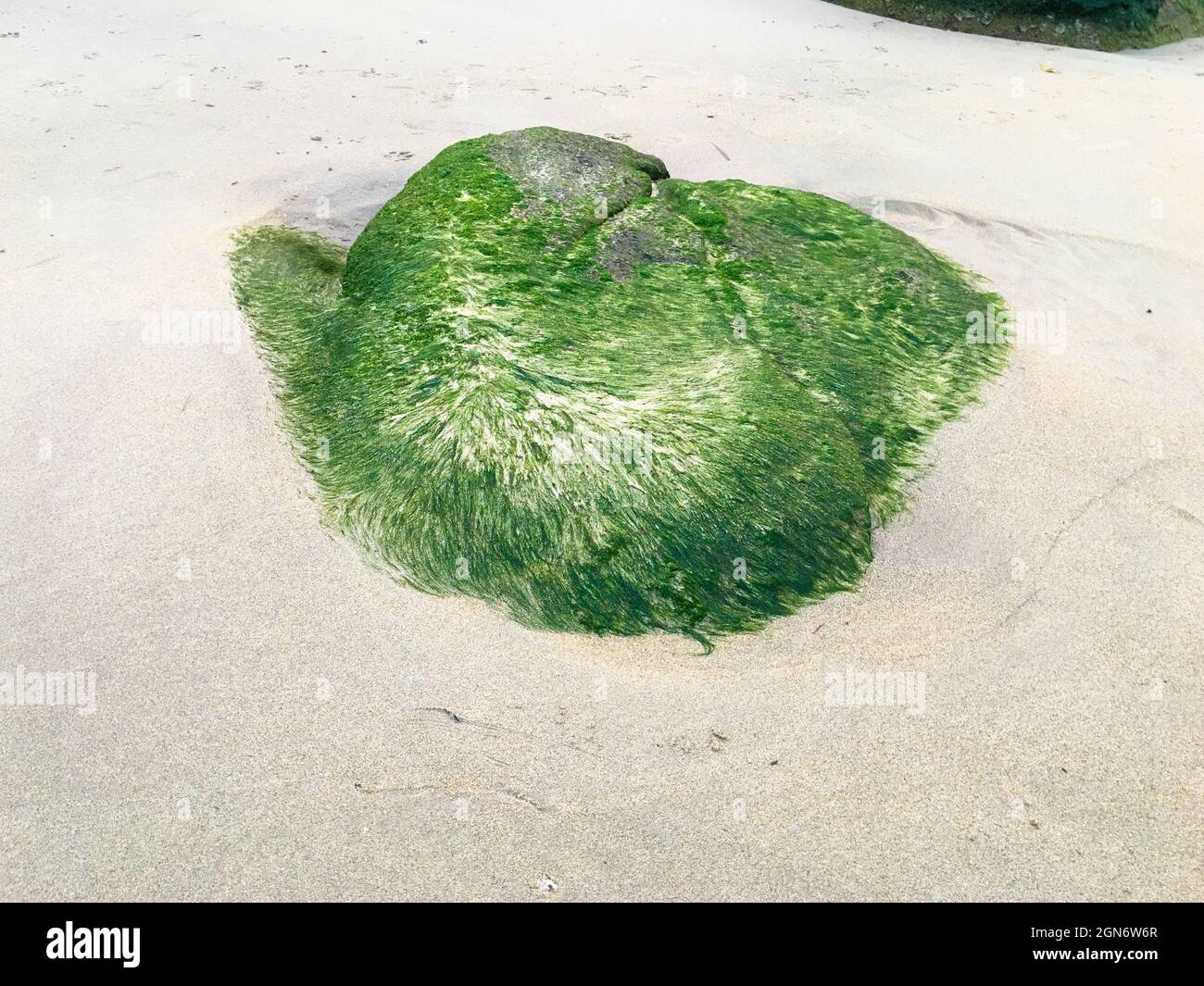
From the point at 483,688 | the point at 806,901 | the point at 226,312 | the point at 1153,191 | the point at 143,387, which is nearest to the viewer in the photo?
the point at 806,901

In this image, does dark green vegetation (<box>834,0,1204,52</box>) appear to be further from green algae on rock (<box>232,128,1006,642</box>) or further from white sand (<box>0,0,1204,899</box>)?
green algae on rock (<box>232,128,1006,642</box>)

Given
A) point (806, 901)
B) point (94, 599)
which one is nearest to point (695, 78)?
point (94, 599)

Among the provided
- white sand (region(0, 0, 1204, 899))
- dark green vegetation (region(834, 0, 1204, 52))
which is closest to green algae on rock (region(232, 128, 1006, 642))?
white sand (region(0, 0, 1204, 899))

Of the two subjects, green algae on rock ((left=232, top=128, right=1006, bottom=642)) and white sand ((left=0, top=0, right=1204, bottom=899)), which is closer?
white sand ((left=0, top=0, right=1204, bottom=899))

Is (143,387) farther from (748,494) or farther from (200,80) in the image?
(200,80)

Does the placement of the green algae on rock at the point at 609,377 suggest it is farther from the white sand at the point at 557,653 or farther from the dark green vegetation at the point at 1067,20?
the dark green vegetation at the point at 1067,20

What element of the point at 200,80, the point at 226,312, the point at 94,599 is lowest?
the point at 94,599
